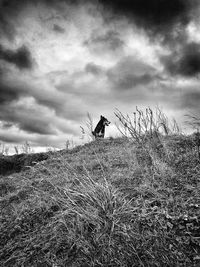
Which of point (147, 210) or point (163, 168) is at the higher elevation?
point (163, 168)

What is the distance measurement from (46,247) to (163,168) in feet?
6.85

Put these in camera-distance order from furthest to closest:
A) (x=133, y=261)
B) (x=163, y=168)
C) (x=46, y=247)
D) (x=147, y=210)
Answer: (x=163, y=168), (x=147, y=210), (x=46, y=247), (x=133, y=261)

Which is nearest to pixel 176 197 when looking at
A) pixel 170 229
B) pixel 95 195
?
pixel 170 229

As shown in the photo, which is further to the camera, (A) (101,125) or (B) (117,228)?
(A) (101,125)

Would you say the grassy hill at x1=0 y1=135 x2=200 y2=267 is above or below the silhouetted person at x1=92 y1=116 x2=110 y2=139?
below

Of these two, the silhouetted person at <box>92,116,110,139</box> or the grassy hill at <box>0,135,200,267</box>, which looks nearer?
the grassy hill at <box>0,135,200,267</box>

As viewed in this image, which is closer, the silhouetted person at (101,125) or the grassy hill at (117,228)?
the grassy hill at (117,228)

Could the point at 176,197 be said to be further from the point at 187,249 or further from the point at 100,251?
the point at 100,251

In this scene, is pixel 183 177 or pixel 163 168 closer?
pixel 183 177

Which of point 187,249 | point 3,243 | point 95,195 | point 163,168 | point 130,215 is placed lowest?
point 3,243

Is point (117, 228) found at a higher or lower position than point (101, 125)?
lower

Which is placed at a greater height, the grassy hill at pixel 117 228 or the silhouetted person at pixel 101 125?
the silhouetted person at pixel 101 125

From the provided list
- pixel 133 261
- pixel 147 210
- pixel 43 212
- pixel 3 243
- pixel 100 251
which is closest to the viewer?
pixel 133 261

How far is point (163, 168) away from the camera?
3.34m
